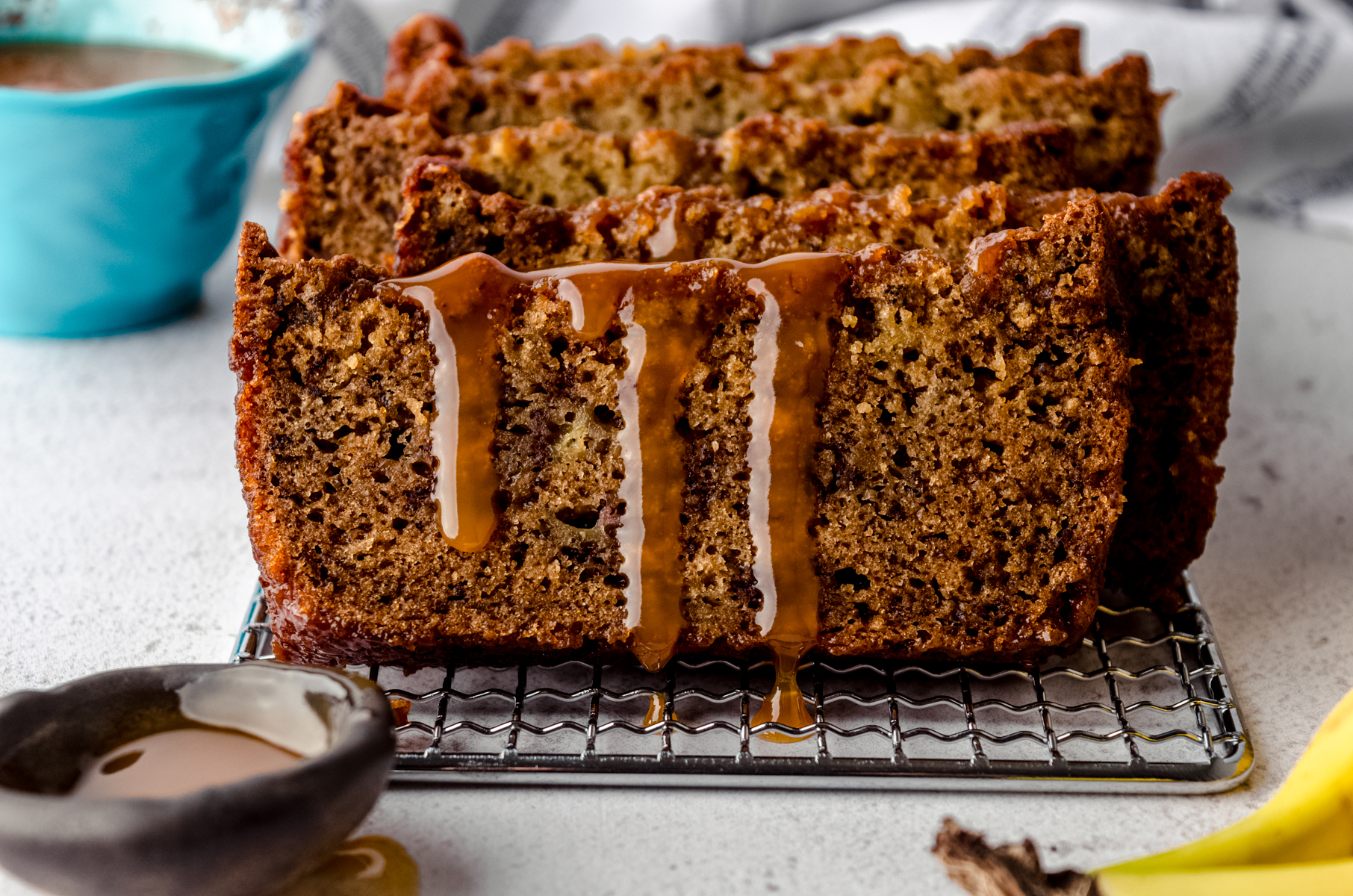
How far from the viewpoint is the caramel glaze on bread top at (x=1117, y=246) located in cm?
204

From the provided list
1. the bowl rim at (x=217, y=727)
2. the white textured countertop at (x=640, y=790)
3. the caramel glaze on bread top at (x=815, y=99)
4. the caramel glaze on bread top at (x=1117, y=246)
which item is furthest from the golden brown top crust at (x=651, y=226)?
the white textured countertop at (x=640, y=790)

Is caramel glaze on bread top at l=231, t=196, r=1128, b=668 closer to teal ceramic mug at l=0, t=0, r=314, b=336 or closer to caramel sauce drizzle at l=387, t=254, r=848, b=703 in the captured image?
caramel sauce drizzle at l=387, t=254, r=848, b=703

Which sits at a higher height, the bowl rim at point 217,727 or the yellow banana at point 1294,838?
the bowl rim at point 217,727

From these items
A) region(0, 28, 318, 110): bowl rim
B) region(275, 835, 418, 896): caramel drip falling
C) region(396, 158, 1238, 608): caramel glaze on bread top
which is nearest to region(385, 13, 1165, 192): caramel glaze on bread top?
region(396, 158, 1238, 608): caramel glaze on bread top

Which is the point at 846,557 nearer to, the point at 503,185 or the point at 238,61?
the point at 503,185

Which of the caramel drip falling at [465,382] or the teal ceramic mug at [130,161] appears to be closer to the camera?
the caramel drip falling at [465,382]

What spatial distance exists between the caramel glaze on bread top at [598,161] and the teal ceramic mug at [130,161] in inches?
32.5

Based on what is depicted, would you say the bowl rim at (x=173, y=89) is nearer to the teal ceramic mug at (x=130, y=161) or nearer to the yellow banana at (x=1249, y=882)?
the teal ceramic mug at (x=130, y=161)

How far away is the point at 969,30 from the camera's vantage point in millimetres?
4410

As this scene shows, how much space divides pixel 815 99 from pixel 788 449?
3.18 feet

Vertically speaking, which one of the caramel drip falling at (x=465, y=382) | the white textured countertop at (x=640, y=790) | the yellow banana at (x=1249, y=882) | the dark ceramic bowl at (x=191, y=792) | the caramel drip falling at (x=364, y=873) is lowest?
the white textured countertop at (x=640, y=790)

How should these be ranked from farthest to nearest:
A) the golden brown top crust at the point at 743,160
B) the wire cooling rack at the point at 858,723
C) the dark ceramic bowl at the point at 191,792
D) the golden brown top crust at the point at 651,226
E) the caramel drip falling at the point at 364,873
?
the golden brown top crust at the point at 743,160, the golden brown top crust at the point at 651,226, the wire cooling rack at the point at 858,723, the caramel drip falling at the point at 364,873, the dark ceramic bowl at the point at 191,792

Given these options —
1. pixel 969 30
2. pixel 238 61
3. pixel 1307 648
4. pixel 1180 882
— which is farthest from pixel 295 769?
pixel 969 30

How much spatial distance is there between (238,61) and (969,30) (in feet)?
7.66
